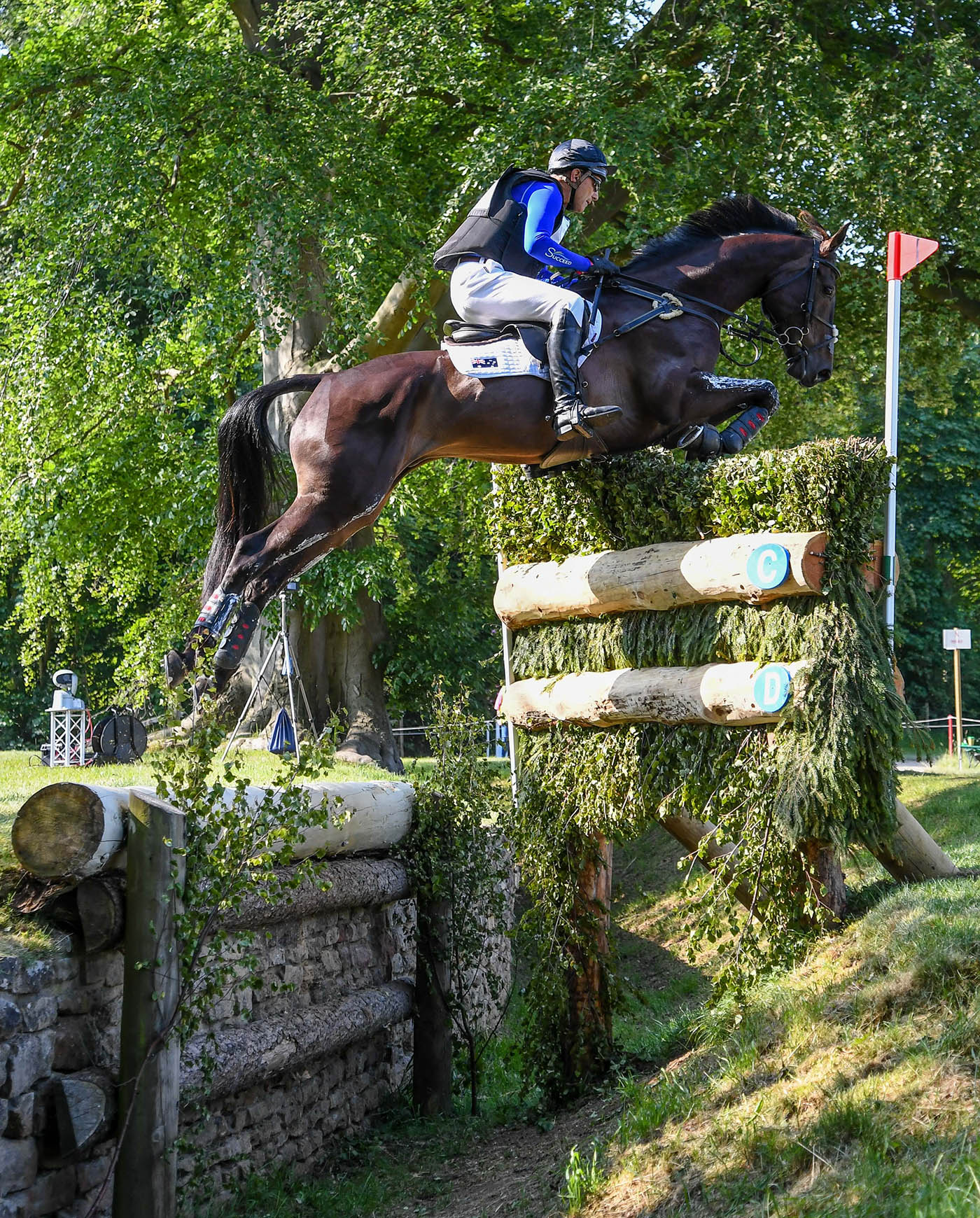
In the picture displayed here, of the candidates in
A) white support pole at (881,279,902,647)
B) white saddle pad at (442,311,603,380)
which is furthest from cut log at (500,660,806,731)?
white saddle pad at (442,311,603,380)

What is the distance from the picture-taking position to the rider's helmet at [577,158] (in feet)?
21.5

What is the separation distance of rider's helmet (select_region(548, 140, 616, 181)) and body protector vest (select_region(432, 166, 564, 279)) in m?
0.10

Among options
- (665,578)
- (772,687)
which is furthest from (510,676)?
(772,687)

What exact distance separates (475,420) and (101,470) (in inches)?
358

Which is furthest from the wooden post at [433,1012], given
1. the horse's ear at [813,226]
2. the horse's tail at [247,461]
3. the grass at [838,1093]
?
the horse's ear at [813,226]

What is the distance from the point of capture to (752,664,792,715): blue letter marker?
5.77 meters

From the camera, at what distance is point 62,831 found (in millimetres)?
5172

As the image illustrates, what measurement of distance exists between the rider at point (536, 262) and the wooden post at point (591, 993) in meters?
2.50

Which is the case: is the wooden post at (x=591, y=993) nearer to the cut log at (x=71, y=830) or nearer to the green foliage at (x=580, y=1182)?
the green foliage at (x=580, y=1182)

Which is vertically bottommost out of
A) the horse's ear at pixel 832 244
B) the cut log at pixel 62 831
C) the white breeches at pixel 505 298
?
the cut log at pixel 62 831

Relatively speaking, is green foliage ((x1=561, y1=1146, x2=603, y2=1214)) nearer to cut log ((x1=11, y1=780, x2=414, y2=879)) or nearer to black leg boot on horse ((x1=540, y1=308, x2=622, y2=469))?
cut log ((x1=11, y1=780, x2=414, y2=879))

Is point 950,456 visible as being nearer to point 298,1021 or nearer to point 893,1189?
point 298,1021

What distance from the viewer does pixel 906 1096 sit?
4.42 metres

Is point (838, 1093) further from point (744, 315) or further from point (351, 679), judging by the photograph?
point (351, 679)
